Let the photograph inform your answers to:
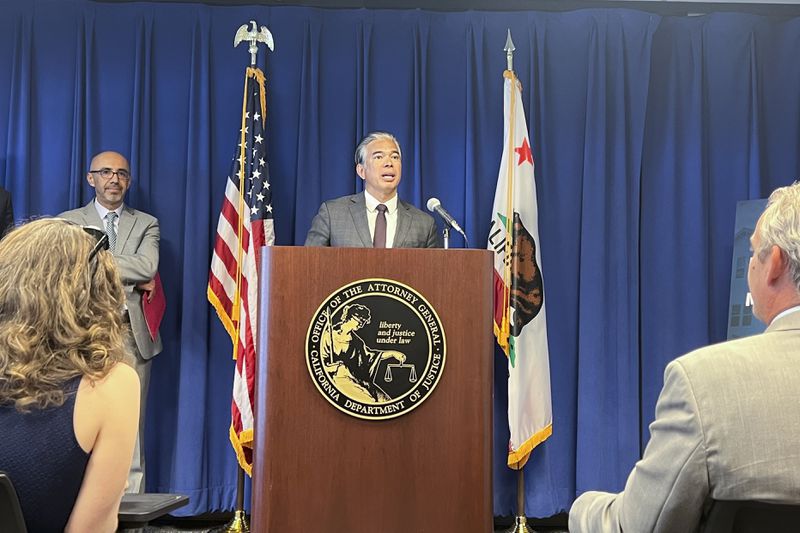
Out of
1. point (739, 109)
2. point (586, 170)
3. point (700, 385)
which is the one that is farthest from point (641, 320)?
point (700, 385)

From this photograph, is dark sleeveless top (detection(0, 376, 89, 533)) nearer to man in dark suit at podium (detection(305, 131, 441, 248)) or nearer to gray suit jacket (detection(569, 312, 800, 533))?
gray suit jacket (detection(569, 312, 800, 533))

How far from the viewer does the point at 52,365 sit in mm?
1402

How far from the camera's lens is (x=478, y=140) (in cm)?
492

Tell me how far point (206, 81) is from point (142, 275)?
1.27 meters

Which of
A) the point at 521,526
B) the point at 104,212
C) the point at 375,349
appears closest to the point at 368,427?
the point at 375,349

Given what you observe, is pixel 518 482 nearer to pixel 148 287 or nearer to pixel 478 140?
pixel 478 140

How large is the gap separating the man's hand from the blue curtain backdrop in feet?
0.99

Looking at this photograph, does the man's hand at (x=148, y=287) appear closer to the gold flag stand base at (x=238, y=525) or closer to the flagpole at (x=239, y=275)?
the flagpole at (x=239, y=275)

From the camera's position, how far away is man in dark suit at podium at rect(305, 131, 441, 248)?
411 centimetres

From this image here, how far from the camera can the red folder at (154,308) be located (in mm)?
4430

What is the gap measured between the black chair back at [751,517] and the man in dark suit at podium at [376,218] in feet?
9.83

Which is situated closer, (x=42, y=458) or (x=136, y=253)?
(x=42, y=458)

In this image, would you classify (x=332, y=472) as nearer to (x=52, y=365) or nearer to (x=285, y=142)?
(x=52, y=365)

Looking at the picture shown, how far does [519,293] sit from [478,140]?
3.30 feet
